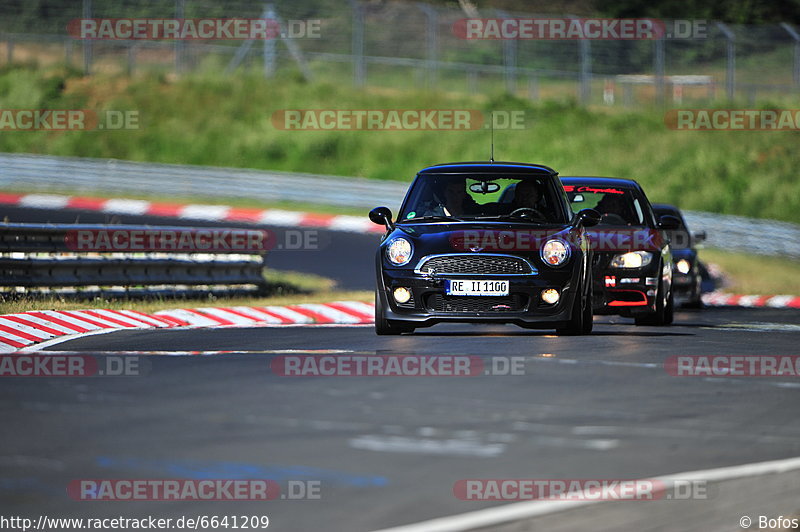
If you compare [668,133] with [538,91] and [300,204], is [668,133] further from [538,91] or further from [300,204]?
[300,204]

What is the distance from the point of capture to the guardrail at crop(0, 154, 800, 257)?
3775 centimetres

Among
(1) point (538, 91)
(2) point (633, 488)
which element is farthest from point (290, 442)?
(1) point (538, 91)

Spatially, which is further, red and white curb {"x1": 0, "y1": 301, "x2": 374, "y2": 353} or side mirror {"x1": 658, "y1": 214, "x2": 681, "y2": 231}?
side mirror {"x1": 658, "y1": 214, "x2": 681, "y2": 231}

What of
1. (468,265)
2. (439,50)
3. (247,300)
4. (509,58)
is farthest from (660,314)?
(439,50)

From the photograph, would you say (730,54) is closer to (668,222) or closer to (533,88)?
(533,88)

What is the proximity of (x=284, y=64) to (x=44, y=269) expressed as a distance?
110ft

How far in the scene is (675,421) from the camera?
855 centimetres

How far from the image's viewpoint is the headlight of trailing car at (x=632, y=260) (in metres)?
15.3

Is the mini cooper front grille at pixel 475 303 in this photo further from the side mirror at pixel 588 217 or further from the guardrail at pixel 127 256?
the guardrail at pixel 127 256

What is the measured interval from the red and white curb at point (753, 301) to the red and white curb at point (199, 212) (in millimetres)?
10158

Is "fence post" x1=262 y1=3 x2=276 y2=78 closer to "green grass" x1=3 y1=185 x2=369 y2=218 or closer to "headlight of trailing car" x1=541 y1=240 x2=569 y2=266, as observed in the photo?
"green grass" x1=3 y1=185 x2=369 y2=218

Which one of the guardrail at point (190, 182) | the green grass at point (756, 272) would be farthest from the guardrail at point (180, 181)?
the green grass at point (756, 272)

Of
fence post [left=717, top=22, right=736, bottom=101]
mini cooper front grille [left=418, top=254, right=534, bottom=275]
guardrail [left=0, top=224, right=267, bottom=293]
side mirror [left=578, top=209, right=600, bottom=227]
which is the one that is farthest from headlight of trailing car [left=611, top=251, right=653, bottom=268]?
fence post [left=717, top=22, right=736, bottom=101]

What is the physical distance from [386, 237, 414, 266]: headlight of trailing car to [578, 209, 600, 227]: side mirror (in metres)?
1.74
